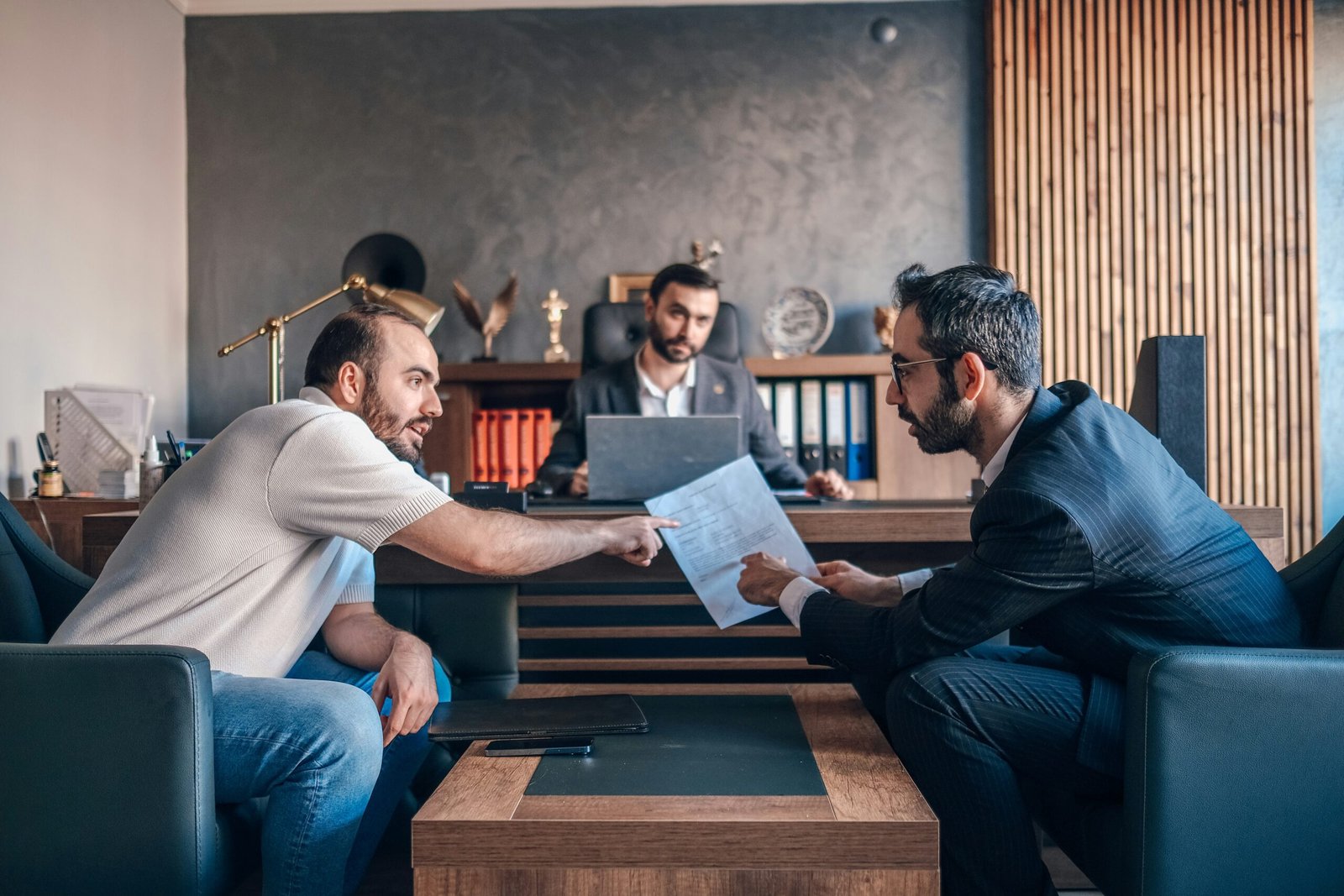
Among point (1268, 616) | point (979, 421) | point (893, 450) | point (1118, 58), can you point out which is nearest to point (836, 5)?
point (1118, 58)

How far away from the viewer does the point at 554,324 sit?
416 centimetres

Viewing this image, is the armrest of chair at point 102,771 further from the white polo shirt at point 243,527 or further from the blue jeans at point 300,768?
the white polo shirt at point 243,527

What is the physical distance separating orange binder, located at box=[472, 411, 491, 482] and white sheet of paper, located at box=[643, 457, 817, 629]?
2347 mm

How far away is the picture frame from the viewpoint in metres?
4.22

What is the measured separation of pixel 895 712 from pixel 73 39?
137 inches

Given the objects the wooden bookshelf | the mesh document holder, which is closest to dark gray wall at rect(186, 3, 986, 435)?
the wooden bookshelf

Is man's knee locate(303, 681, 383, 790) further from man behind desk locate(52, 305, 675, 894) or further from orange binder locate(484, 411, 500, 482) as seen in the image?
orange binder locate(484, 411, 500, 482)

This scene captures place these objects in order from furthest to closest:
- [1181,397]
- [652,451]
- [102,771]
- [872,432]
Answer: [872,432] < [652,451] < [1181,397] < [102,771]

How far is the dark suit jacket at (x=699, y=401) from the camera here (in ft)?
10.5

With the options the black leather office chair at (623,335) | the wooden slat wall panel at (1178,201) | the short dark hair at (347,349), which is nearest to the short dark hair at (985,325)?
the short dark hair at (347,349)

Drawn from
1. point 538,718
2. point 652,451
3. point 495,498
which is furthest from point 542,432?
point 538,718

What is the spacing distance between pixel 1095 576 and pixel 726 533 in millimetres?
624

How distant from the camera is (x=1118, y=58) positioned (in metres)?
4.18

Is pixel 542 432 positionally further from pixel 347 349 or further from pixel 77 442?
pixel 347 349
